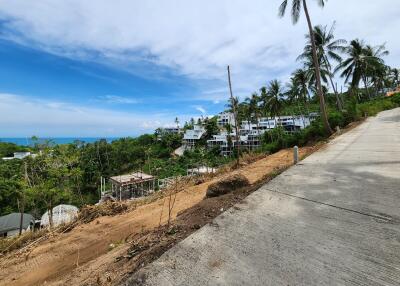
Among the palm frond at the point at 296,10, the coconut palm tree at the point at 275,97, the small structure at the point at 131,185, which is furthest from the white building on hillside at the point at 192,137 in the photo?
the palm frond at the point at 296,10

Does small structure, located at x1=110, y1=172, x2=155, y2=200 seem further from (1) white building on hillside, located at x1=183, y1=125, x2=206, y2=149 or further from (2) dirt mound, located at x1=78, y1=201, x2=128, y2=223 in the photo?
(1) white building on hillside, located at x1=183, y1=125, x2=206, y2=149

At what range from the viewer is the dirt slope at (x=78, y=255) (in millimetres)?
4012

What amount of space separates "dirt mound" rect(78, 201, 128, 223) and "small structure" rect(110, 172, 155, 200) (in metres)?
10.4

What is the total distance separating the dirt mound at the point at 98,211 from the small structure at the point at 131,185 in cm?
1042

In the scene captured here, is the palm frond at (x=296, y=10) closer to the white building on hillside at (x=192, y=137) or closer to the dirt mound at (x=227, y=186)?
the dirt mound at (x=227, y=186)

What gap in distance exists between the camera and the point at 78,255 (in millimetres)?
5430

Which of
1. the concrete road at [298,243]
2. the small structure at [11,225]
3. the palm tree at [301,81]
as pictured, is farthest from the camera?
the palm tree at [301,81]

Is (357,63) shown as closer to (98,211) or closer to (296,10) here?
(296,10)

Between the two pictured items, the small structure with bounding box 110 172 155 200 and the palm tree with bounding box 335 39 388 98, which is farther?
the palm tree with bounding box 335 39 388 98

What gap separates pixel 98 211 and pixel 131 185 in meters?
13.1

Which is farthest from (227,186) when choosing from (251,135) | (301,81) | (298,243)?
(251,135)

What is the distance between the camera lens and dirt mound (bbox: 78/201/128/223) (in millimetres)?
9094

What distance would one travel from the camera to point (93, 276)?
3.37 meters

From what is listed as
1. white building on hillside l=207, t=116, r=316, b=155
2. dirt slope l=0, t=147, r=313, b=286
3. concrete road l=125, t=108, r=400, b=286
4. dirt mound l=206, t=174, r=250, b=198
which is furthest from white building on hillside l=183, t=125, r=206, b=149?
concrete road l=125, t=108, r=400, b=286
